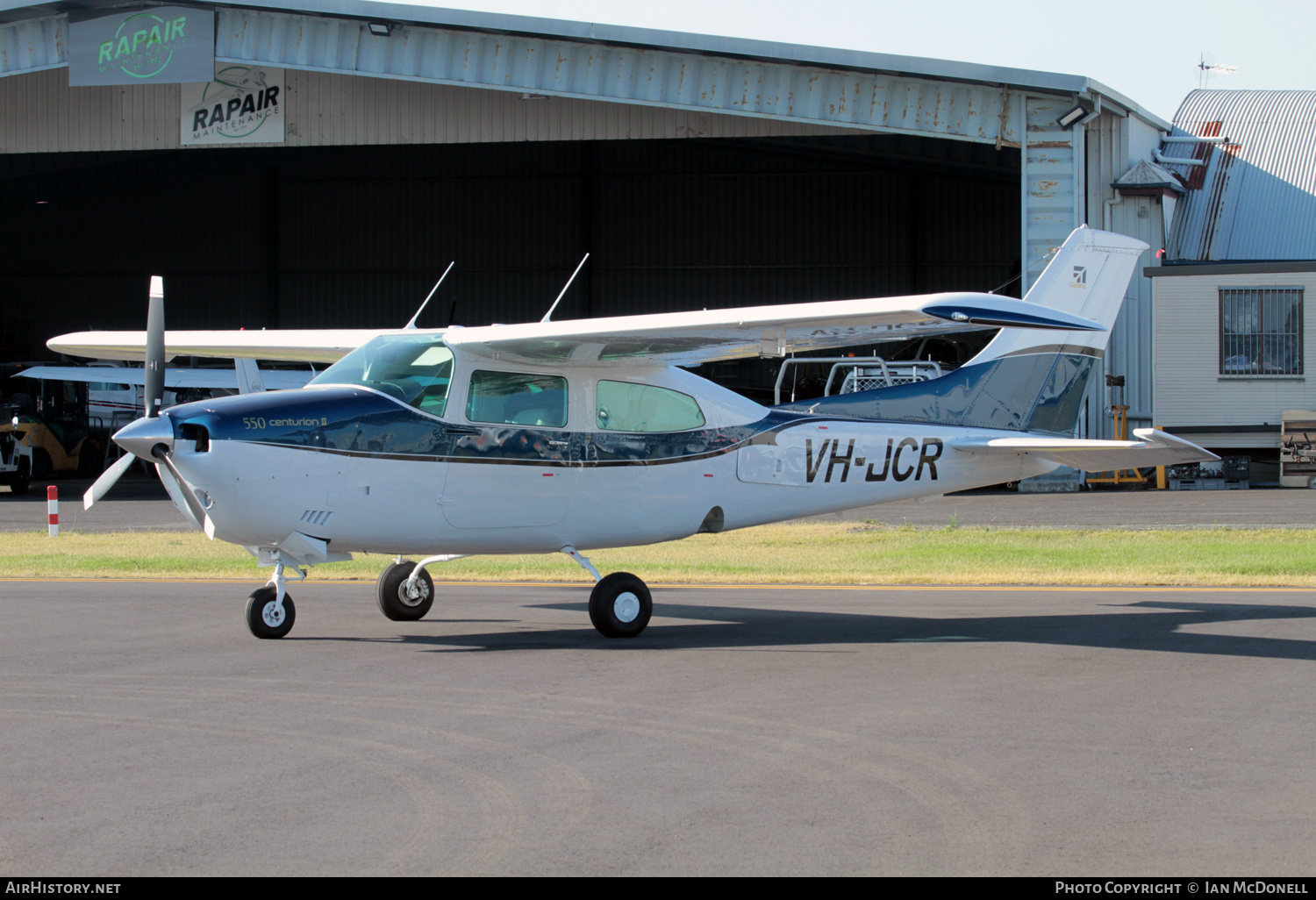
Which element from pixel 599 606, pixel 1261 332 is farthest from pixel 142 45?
pixel 1261 332

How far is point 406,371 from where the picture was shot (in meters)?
9.11

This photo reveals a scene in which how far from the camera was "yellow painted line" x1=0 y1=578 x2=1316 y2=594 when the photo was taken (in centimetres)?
1131

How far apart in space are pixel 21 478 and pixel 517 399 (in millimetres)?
21877

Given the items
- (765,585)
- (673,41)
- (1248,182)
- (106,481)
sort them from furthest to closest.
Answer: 1. (1248,182)
2. (673,41)
3. (765,585)
4. (106,481)

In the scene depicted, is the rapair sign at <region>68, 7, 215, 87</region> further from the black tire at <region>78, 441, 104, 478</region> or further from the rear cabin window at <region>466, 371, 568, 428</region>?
the rear cabin window at <region>466, 371, 568, 428</region>

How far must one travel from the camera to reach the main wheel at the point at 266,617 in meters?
9.02

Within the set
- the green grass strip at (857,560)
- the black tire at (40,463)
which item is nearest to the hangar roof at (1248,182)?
the green grass strip at (857,560)

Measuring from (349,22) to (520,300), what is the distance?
1885cm

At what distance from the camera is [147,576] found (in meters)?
13.1

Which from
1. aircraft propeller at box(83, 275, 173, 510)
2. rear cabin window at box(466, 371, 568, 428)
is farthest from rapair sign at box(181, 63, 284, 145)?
rear cabin window at box(466, 371, 568, 428)

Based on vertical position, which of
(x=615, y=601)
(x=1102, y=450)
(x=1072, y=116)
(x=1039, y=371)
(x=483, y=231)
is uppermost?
(x=483, y=231)

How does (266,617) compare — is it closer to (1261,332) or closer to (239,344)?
(239,344)

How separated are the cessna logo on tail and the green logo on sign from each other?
66.2ft
